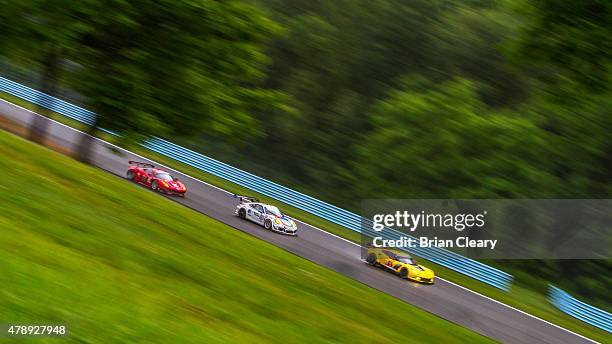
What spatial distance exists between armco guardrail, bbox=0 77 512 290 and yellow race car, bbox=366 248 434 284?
3725 mm

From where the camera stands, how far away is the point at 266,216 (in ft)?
91.4

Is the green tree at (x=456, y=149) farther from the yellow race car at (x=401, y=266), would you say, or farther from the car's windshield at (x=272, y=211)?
the yellow race car at (x=401, y=266)

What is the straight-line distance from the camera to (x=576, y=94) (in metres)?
15.9

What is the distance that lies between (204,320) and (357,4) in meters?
36.9

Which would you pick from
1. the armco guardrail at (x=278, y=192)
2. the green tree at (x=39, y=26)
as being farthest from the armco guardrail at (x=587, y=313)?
the green tree at (x=39, y=26)

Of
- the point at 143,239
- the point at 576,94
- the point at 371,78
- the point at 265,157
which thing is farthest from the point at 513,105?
the point at 143,239

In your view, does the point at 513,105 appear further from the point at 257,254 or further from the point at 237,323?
the point at 237,323

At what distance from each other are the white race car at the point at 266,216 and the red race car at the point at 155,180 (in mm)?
2508

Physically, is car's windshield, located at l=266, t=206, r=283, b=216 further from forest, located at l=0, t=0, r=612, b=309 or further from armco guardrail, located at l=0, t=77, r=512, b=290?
armco guardrail, located at l=0, t=77, r=512, b=290

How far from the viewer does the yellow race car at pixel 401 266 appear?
996 inches

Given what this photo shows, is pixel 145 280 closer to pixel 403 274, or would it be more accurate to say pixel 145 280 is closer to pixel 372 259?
pixel 403 274

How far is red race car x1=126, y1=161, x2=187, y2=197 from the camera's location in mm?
28906

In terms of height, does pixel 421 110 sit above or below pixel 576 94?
below

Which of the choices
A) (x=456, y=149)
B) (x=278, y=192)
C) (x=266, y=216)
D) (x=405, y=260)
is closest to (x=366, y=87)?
(x=278, y=192)
